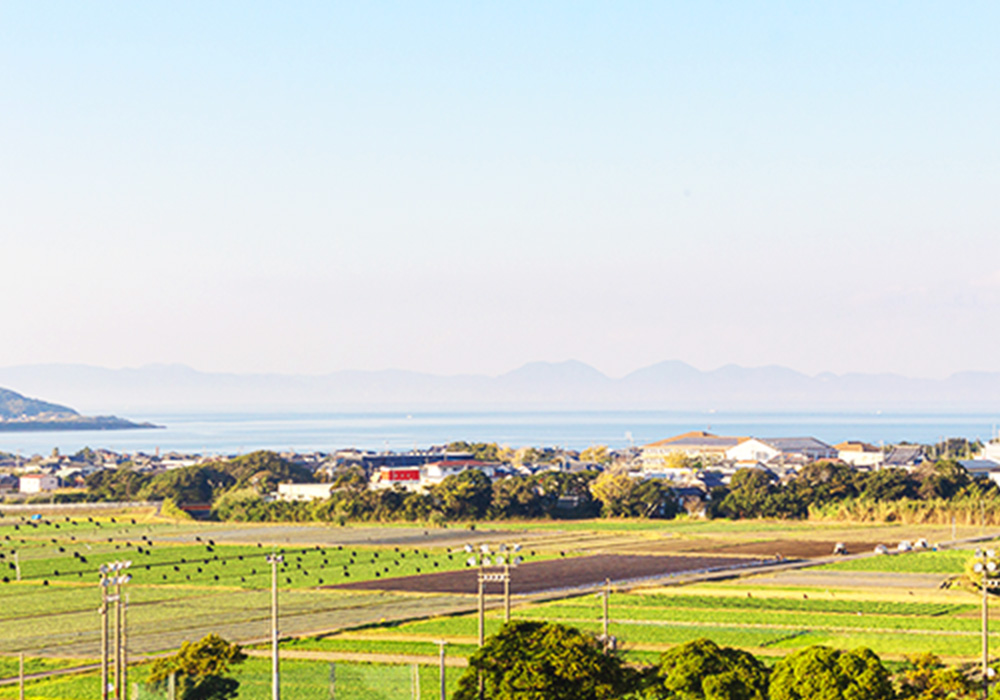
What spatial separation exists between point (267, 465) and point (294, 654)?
12272 centimetres

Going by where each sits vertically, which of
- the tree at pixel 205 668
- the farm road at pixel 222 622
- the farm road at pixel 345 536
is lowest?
the farm road at pixel 345 536

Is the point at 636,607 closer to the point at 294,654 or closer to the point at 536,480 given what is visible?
the point at 294,654

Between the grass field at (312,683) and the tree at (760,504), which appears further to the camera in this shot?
the tree at (760,504)

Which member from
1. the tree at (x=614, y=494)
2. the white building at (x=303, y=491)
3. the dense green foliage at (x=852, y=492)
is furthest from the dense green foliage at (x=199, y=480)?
the dense green foliage at (x=852, y=492)

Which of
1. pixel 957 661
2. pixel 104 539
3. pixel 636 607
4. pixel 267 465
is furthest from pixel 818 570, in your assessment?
pixel 267 465

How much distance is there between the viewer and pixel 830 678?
31312 millimetres

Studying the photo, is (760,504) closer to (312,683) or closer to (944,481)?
(944,481)

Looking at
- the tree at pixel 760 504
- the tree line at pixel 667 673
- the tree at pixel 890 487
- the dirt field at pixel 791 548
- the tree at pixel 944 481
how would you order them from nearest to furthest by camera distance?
the tree line at pixel 667 673 → the dirt field at pixel 791 548 → the tree at pixel 944 481 → the tree at pixel 890 487 → the tree at pixel 760 504

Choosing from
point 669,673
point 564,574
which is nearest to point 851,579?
point 564,574

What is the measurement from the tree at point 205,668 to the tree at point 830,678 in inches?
678

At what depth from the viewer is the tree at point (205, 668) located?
3953 centimetres

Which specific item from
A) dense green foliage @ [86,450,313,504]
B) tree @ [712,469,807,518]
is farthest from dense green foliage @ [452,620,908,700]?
dense green foliage @ [86,450,313,504]

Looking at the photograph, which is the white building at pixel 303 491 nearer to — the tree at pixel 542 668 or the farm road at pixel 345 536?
the farm road at pixel 345 536

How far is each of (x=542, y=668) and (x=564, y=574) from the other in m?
48.1
